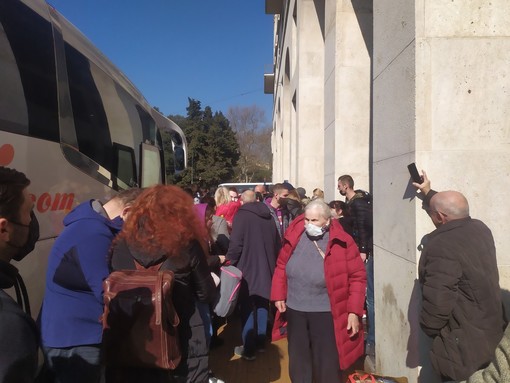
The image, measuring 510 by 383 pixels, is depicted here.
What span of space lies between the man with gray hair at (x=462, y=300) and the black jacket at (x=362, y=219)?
2.50 m

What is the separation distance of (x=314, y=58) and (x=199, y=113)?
39.6 metres

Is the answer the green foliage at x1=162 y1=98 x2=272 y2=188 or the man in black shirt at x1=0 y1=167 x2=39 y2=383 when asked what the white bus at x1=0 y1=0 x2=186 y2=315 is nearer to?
the man in black shirt at x1=0 y1=167 x2=39 y2=383

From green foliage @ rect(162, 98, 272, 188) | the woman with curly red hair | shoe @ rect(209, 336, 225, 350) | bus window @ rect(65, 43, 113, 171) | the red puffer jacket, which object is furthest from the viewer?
green foliage @ rect(162, 98, 272, 188)

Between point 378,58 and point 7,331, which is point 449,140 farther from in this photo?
point 7,331

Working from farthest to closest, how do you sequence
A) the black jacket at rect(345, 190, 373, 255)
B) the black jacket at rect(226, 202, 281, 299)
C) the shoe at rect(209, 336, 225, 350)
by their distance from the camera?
the shoe at rect(209, 336, 225, 350) → the black jacket at rect(345, 190, 373, 255) → the black jacket at rect(226, 202, 281, 299)

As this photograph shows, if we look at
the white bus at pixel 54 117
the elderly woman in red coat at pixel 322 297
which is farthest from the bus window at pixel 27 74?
the elderly woman in red coat at pixel 322 297

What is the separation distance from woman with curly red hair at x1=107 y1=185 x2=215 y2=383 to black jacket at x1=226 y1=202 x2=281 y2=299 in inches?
83.8

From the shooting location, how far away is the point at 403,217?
145 inches

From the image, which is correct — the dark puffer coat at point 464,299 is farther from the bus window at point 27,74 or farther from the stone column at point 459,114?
the bus window at point 27,74

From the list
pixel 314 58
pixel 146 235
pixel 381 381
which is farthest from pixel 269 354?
pixel 314 58

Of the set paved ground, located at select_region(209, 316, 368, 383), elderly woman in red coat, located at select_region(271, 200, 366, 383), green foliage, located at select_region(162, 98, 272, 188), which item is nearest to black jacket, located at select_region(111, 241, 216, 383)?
elderly woman in red coat, located at select_region(271, 200, 366, 383)

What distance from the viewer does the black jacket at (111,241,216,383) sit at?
8.39 ft

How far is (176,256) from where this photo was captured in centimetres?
255

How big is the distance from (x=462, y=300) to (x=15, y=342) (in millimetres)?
2399
